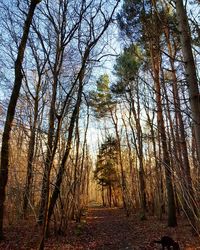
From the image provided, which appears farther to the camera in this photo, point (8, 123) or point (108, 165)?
point (108, 165)

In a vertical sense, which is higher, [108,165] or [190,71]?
[108,165]

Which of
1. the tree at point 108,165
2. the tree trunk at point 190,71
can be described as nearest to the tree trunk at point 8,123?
the tree trunk at point 190,71

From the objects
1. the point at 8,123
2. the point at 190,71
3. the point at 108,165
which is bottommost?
the point at 190,71

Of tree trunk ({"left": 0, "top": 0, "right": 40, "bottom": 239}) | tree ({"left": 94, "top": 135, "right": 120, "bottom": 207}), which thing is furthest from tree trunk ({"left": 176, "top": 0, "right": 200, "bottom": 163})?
tree ({"left": 94, "top": 135, "right": 120, "bottom": 207})

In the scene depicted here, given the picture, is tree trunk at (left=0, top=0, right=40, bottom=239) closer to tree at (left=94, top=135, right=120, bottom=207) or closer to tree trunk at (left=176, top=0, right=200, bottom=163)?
tree trunk at (left=176, top=0, right=200, bottom=163)

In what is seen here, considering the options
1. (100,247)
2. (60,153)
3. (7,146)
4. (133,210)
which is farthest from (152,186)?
(7,146)

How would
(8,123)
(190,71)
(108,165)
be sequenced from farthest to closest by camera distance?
1. (108,165)
2. (8,123)
3. (190,71)

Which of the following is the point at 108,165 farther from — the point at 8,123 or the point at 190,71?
the point at 190,71

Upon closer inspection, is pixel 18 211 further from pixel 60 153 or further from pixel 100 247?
pixel 100 247

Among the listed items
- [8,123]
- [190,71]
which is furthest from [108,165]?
[190,71]

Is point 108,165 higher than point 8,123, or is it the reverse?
point 108,165

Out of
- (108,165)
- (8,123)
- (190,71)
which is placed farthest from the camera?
(108,165)

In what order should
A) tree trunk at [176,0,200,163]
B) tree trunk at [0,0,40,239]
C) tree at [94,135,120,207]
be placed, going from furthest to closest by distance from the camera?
tree at [94,135,120,207] → tree trunk at [0,0,40,239] → tree trunk at [176,0,200,163]

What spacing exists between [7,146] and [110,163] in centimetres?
2493
